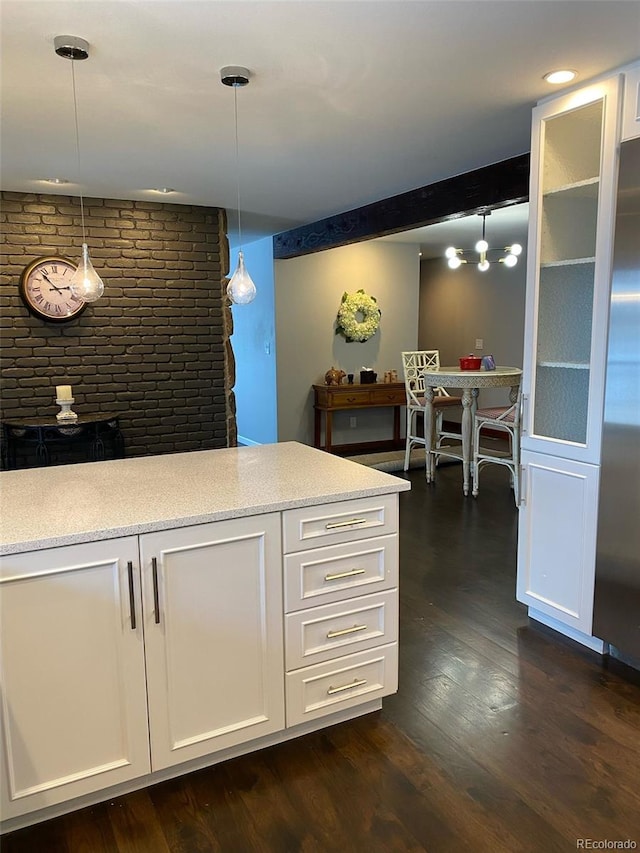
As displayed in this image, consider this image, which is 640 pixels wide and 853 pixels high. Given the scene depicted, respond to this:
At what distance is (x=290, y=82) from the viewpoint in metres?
2.42

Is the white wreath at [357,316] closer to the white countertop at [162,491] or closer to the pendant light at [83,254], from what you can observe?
the pendant light at [83,254]

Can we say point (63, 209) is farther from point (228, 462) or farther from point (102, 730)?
point (102, 730)

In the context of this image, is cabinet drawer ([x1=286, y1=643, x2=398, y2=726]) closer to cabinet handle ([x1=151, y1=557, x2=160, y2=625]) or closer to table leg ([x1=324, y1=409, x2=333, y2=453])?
cabinet handle ([x1=151, y1=557, x2=160, y2=625])

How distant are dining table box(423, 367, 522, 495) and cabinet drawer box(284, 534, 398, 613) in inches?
118

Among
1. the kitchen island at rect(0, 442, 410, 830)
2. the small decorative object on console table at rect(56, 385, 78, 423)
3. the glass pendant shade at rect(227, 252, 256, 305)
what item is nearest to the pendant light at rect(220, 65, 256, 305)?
the glass pendant shade at rect(227, 252, 256, 305)

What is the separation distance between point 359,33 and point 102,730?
227cm

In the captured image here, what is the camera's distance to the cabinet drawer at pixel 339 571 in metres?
2.02

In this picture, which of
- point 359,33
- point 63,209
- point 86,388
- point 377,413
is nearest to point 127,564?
point 359,33

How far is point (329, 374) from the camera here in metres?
6.77

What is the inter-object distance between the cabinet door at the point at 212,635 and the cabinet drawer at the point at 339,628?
62mm

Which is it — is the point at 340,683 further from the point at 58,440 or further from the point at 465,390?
the point at 465,390

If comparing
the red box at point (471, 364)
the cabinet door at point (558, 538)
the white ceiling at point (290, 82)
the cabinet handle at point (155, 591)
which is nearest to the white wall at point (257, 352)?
the red box at point (471, 364)

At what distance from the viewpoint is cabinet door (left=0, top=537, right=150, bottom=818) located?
164cm

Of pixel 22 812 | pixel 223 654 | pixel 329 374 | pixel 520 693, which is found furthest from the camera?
pixel 329 374
